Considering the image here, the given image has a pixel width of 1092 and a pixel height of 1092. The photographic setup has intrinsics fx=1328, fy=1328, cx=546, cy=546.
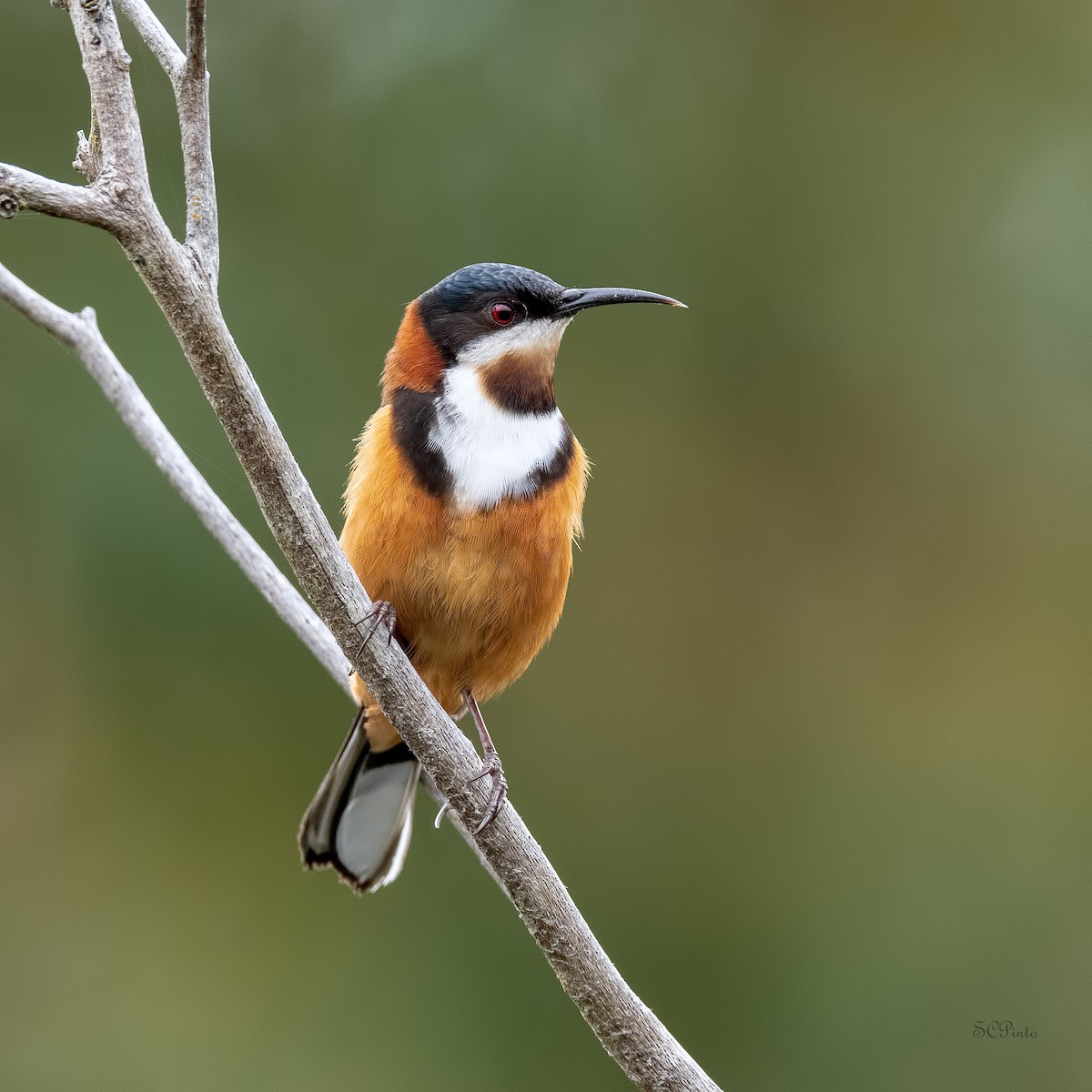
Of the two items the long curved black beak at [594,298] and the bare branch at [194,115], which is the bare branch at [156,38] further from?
the long curved black beak at [594,298]

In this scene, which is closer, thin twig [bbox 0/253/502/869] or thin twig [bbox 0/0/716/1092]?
thin twig [bbox 0/0/716/1092]

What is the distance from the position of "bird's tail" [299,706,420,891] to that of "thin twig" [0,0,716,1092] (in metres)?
1.34

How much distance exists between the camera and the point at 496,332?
4043mm

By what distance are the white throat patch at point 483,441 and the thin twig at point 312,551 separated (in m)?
0.91

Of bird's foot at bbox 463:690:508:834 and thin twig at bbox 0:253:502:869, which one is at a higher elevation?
thin twig at bbox 0:253:502:869

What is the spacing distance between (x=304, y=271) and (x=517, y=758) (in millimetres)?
2958

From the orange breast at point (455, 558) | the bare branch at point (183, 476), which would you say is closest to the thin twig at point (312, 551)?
the bare branch at point (183, 476)

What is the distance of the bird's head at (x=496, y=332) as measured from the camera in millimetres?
3973

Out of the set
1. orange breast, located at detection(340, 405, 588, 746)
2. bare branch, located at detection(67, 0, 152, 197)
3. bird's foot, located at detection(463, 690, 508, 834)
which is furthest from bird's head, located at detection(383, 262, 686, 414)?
bare branch, located at detection(67, 0, 152, 197)

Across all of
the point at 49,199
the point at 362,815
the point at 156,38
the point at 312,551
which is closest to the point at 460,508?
the point at 312,551

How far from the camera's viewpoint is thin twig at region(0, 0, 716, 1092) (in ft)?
7.93

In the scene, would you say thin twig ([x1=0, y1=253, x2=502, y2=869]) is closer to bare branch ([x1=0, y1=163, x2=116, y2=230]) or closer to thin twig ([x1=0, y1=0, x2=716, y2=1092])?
thin twig ([x1=0, y1=0, x2=716, y2=1092])

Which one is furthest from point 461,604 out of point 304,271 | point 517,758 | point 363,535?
point 304,271

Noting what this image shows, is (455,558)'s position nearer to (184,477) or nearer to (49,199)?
(184,477)
